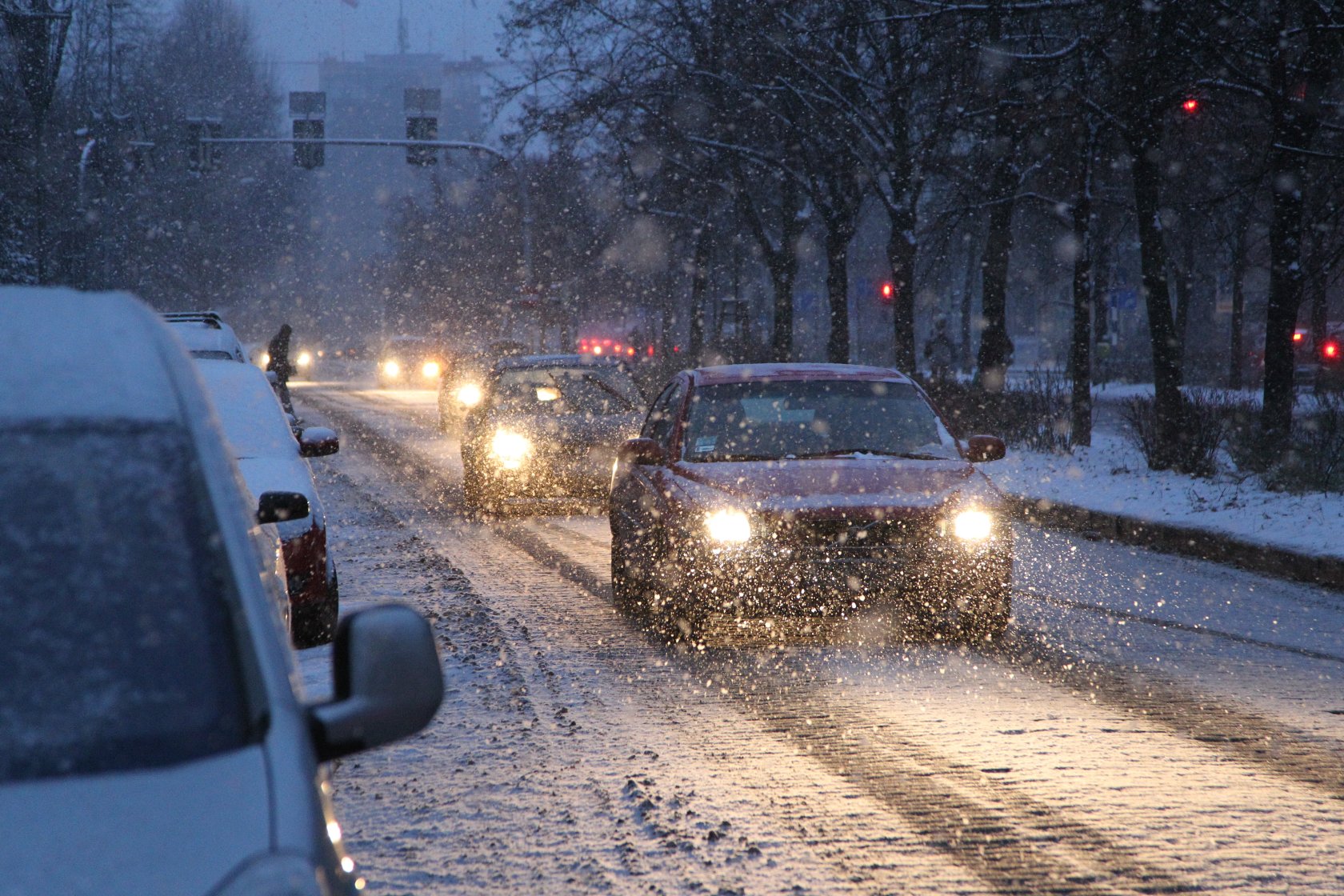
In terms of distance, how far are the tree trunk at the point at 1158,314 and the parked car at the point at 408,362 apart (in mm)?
39428

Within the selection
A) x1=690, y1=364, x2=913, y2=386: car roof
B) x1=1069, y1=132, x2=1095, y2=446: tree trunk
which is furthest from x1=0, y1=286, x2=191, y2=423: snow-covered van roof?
x1=1069, y1=132, x2=1095, y2=446: tree trunk

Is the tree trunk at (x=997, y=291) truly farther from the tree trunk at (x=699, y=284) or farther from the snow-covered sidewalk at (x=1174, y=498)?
the tree trunk at (x=699, y=284)

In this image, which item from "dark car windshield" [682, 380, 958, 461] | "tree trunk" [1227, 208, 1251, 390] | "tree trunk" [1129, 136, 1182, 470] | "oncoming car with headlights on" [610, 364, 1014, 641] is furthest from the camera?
"tree trunk" [1227, 208, 1251, 390]

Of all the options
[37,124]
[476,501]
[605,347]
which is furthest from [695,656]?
[605,347]

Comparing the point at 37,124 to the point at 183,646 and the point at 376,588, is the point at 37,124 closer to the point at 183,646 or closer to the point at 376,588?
the point at 376,588

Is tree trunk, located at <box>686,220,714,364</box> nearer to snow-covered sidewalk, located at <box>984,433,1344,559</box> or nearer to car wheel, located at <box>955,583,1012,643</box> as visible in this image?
snow-covered sidewalk, located at <box>984,433,1344,559</box>

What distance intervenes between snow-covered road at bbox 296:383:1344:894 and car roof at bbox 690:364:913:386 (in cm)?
155

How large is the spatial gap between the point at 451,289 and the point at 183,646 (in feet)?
255

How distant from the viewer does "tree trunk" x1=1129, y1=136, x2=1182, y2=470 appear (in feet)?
57.4

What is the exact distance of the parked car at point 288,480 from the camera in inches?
348

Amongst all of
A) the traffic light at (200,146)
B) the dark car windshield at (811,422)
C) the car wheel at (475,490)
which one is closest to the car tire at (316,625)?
the dark car windshield at (811,422)

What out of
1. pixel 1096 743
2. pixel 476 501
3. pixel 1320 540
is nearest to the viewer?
pixel 1096 743

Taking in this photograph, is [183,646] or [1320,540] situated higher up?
[183,646]

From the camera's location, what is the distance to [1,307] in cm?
294
